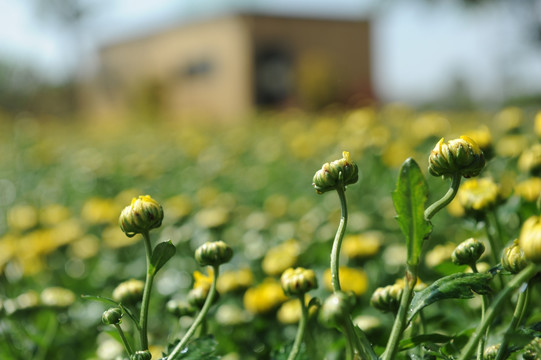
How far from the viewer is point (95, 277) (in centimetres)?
201

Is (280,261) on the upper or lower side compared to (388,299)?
lower

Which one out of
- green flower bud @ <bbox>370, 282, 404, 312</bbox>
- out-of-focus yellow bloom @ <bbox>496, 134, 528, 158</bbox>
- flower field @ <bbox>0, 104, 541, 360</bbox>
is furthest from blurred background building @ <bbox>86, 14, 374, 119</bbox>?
green flower bud @ <bbox>370, 282, 404, 312</bbox>

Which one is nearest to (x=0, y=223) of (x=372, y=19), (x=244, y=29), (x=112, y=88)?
(x=244, y=29)

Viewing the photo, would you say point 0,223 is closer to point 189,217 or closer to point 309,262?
point 189,217

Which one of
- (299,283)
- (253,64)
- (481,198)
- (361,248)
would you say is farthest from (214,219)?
(253,64)

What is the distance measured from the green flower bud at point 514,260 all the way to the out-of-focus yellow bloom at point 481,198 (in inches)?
13.7

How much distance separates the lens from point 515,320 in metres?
0.64

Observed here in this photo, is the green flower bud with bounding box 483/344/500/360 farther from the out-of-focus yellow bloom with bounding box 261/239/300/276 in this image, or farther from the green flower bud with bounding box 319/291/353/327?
the out-of-focus yellow bloom with bounding box 261/239/300/276

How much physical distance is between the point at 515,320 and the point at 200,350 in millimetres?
358

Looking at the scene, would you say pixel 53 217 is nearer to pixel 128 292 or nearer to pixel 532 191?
pixel 128 292

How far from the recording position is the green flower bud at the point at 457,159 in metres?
0.68

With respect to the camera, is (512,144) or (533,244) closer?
(533,244)

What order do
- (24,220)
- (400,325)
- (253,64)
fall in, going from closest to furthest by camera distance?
(400,325) < (24,220) < (253,64)

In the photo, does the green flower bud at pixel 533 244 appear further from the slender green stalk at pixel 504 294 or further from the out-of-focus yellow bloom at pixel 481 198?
the out-of-focus yellow bloom at pixel 481 198
